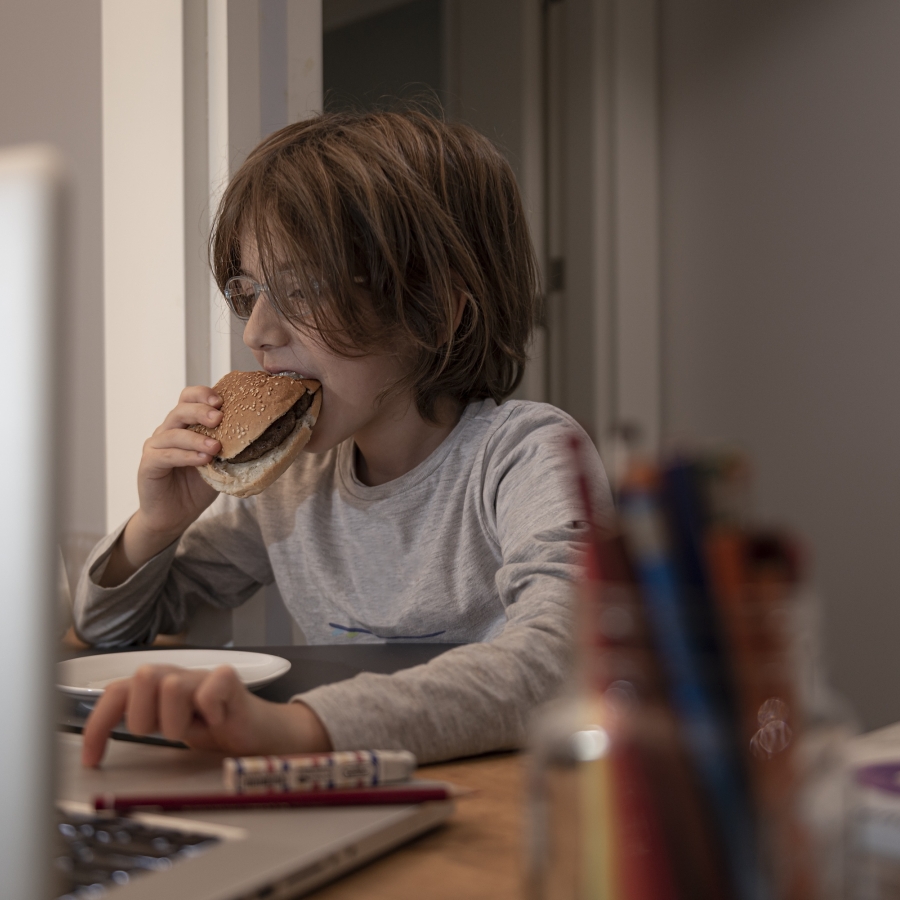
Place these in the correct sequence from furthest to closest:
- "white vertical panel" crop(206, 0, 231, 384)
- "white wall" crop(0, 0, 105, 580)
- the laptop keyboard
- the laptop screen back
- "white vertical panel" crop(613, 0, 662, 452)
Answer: "white vertical panel" crop(613, 0, 662, 452)
"white wall" crop(0, 0, 105, 580)
"white vertical panel" crop(206, 0, 231, 384)
the laptop keyboard
the laptop screen back

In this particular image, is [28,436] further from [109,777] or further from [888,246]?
[888,246]

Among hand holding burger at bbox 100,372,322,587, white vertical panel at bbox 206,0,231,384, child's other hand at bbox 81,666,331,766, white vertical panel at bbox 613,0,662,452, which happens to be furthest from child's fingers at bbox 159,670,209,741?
white vertical panel at bbox 613,0,662,452

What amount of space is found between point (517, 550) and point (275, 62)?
41.1 inches

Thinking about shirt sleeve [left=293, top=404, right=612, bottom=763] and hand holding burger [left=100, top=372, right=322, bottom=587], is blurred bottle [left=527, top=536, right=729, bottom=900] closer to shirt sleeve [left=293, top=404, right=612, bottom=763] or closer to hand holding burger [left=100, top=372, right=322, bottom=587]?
shirt sleeve [left=293, top=404, right=612, bottom=763]

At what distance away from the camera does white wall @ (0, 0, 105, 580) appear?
5.56 ft

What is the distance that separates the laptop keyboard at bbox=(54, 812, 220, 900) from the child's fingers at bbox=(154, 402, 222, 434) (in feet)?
2.21

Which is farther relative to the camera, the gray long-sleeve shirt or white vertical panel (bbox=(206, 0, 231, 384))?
white vertical panel (bbox=(206, 0, 231, 384))

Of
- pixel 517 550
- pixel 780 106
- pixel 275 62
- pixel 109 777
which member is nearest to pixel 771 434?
pixel 780 106

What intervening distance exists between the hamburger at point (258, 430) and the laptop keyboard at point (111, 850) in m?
0.63

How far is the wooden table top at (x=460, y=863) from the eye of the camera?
1.40 ft

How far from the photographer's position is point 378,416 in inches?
48.2

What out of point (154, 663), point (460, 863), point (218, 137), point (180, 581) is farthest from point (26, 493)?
point (218, 137)

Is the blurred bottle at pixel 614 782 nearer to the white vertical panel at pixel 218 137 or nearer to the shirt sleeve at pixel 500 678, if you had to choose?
the shirt sleeve at pixel 500 678

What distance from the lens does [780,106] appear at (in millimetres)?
2498
